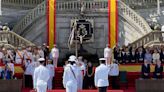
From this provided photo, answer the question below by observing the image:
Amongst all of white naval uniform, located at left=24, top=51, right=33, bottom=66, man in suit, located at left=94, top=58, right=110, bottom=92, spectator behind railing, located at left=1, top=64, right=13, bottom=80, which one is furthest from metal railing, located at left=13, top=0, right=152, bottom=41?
man in suit, located at left=94, top=58, right=110, bottom=92

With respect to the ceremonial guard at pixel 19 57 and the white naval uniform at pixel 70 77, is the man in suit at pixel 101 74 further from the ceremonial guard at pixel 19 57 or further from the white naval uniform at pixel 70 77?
the ceremonial guard at pixel 19 57

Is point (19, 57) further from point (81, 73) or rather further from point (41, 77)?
point (41, 77)

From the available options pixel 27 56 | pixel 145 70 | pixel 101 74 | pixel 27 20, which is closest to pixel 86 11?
pixel 27 20

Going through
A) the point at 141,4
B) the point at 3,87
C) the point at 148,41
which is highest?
the point at 141,4

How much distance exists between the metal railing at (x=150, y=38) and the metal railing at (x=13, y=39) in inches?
237

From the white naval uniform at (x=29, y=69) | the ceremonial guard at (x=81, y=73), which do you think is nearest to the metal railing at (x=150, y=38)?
the ceremonial guard at (x=81, y=73)

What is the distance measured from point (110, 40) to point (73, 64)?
13.9 meters

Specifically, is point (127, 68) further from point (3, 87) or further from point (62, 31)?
point (62, 31)

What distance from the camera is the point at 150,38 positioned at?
30.2 metres

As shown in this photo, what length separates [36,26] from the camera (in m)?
32.9

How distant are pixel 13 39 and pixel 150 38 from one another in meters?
7.65

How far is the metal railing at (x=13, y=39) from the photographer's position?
3047cm

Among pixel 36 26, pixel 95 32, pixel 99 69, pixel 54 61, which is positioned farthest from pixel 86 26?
pixel 99 69

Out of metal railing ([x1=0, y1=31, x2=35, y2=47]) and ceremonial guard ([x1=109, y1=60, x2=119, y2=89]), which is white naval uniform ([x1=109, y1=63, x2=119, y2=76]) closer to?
ceremonial guard ([x1=109, y1=60, x2=119, y2=89])
